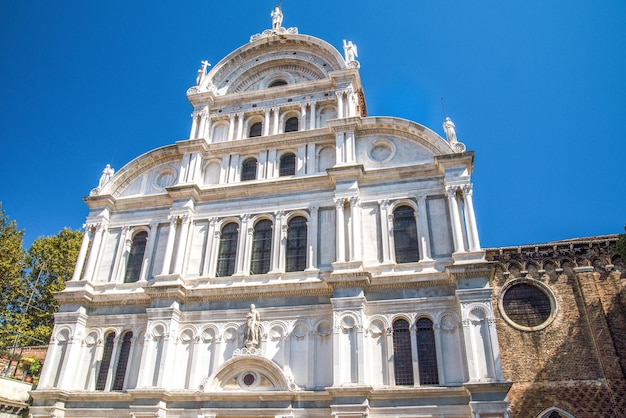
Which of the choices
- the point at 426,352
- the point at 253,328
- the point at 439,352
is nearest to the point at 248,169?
the point at 253,328

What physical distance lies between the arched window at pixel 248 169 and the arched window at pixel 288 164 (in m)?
1.35

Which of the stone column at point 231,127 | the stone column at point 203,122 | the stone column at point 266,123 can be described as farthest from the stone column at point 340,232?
the stone column at point 203,122

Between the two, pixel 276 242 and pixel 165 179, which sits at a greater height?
pixel 165 179

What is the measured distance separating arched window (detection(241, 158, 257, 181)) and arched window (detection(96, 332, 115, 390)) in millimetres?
8903

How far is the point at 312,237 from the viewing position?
20.3m

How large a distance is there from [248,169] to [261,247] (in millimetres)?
4396

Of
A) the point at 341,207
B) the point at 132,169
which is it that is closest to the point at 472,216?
the point at 341,207

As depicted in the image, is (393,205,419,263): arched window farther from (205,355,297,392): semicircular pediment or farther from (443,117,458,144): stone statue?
(205,355,297,392): semicircular pediment

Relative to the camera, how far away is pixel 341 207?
20.3 metres

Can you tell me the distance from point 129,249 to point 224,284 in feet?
18.1

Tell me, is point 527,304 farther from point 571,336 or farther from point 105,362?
point 105,362

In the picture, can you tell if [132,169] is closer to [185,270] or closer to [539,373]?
[185,270]

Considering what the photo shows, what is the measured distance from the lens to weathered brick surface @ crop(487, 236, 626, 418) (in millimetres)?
19172

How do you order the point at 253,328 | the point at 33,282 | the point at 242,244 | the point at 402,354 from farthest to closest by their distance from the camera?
1. the point at 33,282
2. the point at 242,244
3. the point at 253,328
4. the point at 402,354
